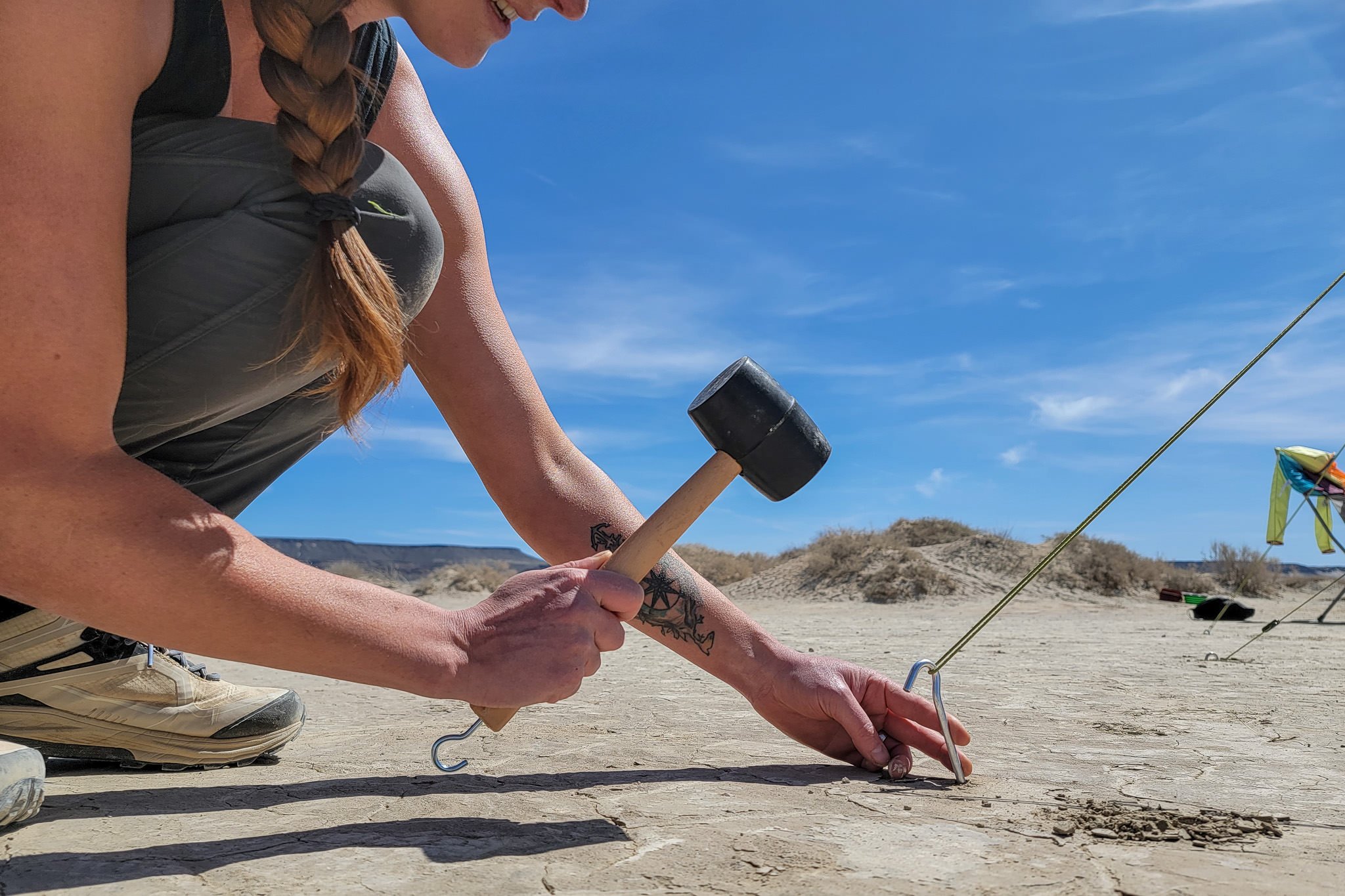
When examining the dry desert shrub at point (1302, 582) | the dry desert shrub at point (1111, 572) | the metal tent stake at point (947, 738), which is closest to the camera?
the metal tent stake at point (947, 738)

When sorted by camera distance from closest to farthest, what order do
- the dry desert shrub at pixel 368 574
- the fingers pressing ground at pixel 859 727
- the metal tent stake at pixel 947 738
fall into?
the metal tent stake at pixel 947 738
the fingers pressing ground at pixel 859 727
the dry desert shrub at pixel 368 574

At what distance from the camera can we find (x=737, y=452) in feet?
5.29

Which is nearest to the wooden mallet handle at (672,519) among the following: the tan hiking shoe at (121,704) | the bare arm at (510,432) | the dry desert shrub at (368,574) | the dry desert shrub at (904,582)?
the bare arm at (510,432)

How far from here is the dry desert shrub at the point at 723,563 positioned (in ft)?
51.8

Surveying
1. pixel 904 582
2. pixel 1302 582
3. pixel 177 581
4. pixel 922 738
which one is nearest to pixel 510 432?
pixel 177 581

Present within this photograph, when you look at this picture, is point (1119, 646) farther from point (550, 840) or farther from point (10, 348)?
point (10, 348)

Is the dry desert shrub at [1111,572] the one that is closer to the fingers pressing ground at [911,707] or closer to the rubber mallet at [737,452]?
the fingers pressing ground at [911,707]

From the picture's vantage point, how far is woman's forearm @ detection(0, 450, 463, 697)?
1.10 m

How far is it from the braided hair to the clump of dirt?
52.0 inches

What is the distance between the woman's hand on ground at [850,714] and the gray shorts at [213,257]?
1.15m

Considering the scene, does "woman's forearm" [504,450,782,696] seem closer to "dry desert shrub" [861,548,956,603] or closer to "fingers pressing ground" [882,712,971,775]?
"fingers pressing ground" [882,712,971,775]

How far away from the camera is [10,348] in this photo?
42.7 inches

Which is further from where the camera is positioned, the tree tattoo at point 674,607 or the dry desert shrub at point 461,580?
the dry desert shrub at point 461,580

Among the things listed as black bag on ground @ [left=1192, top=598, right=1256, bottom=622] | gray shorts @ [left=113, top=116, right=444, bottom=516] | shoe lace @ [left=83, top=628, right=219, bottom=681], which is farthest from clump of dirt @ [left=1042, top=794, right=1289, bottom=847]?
black bag on ground @ [left=1192, top=598, right=1256, bottom=622]
